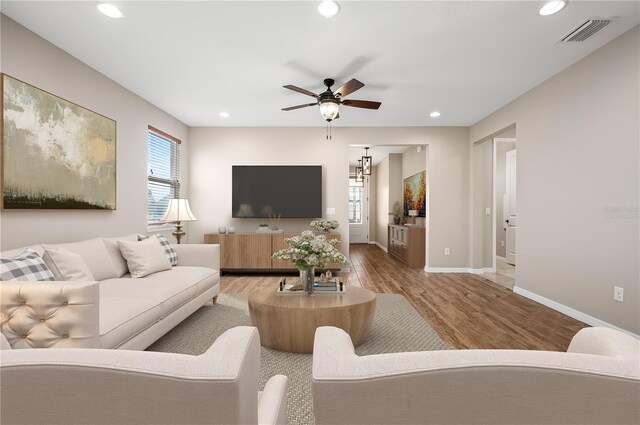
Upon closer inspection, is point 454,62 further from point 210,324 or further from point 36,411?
point 36,411

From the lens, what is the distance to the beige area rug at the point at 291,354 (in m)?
→ 1.85

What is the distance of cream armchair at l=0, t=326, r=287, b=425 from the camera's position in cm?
54

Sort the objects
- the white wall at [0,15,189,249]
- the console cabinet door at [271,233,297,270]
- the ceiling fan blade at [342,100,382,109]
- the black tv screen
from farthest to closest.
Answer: the black tv screen
the console cabinet door at [271,233,297,270]
the ceiling fan blade at [342,100,382,109]
the white wall at [0,15,189,249]

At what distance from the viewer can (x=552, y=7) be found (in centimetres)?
232

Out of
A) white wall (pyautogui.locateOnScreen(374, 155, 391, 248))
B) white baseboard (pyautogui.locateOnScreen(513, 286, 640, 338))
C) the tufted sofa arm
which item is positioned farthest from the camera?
white wall (pyautogui.locateOnScreen(374, 155, 391, 248))

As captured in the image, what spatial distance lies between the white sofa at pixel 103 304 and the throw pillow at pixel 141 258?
0.25ft

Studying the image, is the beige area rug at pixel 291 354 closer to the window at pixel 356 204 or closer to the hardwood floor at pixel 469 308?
the hardwood floor at pixel 469 308

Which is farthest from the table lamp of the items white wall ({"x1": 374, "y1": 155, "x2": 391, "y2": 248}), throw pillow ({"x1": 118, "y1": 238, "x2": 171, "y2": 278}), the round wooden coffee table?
white wall ({"x1": 374, "y1": 155, "x2": 391, "y2": 248})

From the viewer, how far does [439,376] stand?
55cm

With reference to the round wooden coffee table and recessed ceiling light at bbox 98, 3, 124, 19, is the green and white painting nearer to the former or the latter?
recessed ceiling light at bbox 98, 3, 124, 19

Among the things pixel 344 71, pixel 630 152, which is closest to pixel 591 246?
pixel 630 152

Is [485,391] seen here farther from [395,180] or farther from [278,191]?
[395,180]

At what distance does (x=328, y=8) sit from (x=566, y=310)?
3676mm

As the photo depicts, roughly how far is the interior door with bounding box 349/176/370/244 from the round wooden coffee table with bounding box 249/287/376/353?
7950 millimetres
